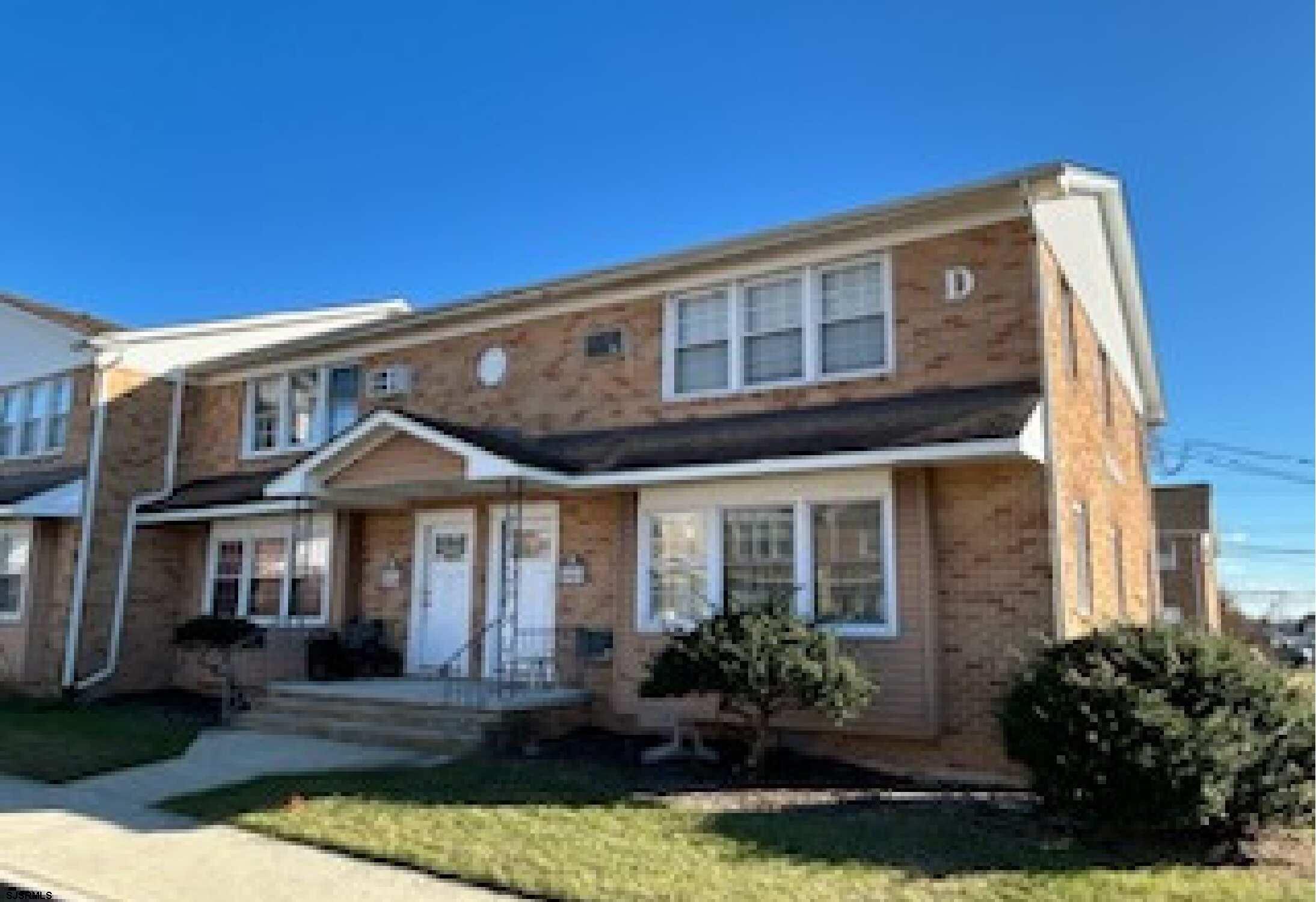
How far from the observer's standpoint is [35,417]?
19312 millimetres

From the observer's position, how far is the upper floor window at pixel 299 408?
16.7 m

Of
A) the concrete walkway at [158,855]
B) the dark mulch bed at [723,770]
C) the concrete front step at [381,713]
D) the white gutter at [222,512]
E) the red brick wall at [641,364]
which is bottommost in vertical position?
the concrete walkway at [158,855]

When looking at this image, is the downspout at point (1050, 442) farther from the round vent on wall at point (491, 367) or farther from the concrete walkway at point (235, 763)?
the round vent on wall at point (491, 367)

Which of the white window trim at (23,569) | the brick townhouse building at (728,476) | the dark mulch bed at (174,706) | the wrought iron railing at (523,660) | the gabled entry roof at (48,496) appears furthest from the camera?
the white window trim at (23,569)

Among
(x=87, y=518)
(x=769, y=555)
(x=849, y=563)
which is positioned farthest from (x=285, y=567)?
(x=849, y=563)

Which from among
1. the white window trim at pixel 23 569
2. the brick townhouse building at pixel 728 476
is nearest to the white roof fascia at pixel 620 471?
the brick townhouse building at pixel 728 476

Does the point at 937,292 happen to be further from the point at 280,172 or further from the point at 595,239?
the point at 280,172

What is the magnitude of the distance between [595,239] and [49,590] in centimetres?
1182

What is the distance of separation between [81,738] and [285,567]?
16.2 ft

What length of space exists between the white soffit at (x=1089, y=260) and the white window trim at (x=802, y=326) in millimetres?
1887

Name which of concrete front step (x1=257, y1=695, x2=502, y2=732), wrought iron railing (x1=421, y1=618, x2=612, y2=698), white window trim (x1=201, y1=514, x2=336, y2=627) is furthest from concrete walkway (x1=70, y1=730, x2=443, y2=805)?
white window trim (x1=201, y1=514, x2=336, y2=627)

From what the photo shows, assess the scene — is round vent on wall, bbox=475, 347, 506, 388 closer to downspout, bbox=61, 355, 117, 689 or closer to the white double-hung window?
the white double-hung window

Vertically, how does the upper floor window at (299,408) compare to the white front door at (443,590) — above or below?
above

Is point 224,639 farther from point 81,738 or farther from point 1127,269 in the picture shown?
point 1127,269
